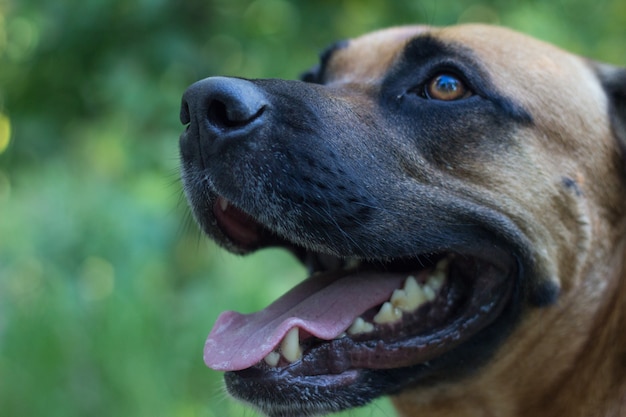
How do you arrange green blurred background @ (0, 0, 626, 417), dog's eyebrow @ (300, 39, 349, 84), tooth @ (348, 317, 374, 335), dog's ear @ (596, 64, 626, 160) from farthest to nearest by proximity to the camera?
green blurred background @ (0, 0, 626, 417), dog's eyebrow @ (300, 39, 349, 84), dog's ear @ (596, 64, 626, 160), tooth @ (348, 317, 374, 335)

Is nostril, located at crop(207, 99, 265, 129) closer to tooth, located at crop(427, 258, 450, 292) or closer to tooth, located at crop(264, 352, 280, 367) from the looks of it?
tooth, located at crop(264, 352, 280, 367)

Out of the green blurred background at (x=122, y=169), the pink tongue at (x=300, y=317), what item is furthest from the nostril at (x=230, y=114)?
the green blurred background at (x=122, y=169)

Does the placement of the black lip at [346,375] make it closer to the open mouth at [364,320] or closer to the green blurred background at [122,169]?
the open mouth at [364,320]

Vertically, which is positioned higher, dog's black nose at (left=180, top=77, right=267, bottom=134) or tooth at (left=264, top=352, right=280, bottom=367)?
dog's black nose at (left=180, top=77, right=267, bottom=134)

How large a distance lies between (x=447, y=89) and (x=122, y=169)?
2.91 m

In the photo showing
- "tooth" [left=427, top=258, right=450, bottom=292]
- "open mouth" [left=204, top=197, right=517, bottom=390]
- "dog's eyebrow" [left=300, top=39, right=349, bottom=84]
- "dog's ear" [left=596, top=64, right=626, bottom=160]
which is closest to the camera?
"open mouth" [left=204, top=197, right=517, bottom=390]

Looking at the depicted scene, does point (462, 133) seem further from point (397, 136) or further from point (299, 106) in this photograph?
point (299, 106)

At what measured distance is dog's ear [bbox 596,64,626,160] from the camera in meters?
2.80

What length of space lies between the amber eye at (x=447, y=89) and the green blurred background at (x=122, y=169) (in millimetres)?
1687

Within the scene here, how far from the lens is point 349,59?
10.1 feet

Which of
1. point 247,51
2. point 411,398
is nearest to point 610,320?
point 411,398

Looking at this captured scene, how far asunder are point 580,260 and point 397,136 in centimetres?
77

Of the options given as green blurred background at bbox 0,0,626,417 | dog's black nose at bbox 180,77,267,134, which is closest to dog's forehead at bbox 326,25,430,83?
dog's black nose at bbox 180,77,267,134

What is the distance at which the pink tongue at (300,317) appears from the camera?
2.31m
